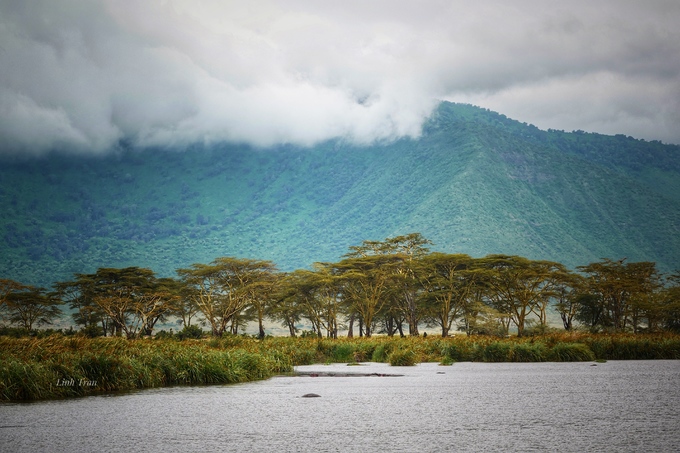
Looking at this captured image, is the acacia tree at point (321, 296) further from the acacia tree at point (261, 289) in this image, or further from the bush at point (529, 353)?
the bush at point (529, 353)

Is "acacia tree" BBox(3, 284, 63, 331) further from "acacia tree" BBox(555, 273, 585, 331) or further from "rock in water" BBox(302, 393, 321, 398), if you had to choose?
"rock in water" BBox(302, 393, 321, 398)

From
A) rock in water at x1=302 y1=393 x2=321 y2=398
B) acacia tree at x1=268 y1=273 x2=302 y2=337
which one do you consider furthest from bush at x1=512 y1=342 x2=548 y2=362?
acacia tree at x1=268 y1=273 x2=302 y2=337

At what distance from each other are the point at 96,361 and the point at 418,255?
65.0 m

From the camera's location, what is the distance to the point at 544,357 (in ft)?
135

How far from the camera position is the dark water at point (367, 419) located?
Result: 12984 mm

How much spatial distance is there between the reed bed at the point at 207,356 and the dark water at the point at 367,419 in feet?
5.43

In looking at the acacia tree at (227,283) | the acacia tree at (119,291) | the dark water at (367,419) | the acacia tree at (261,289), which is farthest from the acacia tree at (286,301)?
the dark water at (367,419)

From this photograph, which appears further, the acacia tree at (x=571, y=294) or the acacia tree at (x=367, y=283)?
the acacia tree at (x=571, y=294)

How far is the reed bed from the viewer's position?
74.2 ft

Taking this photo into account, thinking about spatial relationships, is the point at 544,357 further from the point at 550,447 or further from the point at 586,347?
the point at 550,447

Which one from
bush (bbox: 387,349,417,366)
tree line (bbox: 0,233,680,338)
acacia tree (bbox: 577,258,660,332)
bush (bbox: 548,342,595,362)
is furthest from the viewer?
acacia tree (bbox: 577,258,660,332)

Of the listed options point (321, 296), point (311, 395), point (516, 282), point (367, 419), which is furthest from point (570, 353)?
point (321, 296)

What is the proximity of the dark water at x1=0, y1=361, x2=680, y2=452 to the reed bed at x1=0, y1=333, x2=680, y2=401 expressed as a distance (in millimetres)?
1655
